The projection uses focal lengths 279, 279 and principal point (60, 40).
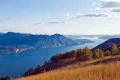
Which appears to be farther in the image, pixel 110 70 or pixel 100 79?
pixel 110 70

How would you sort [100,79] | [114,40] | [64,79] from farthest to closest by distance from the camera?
[114,40] → [64,79] → [100,79]

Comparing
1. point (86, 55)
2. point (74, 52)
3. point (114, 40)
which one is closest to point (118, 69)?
point (86, 55)

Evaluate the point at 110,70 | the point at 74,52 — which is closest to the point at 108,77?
the point at 110,70

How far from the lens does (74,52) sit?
2630 inches

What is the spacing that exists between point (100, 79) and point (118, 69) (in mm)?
1042

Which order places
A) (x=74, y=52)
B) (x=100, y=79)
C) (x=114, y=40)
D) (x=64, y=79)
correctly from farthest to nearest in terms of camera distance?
(x=114, y=40) → (x=74, y=52) → (x=64, y=79) → (x=100, y=79)

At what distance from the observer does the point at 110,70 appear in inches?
249

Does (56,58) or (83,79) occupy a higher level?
(83,79)

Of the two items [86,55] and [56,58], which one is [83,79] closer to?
[86,55]

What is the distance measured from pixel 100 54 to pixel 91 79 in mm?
50857

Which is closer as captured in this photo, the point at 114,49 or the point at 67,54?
the point at 114,49

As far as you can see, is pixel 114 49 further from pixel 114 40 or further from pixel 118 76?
pixel 114 40

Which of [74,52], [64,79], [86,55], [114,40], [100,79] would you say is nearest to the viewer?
[100,79]

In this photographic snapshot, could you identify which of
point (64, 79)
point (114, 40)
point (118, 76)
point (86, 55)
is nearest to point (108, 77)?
point (118, 76)
